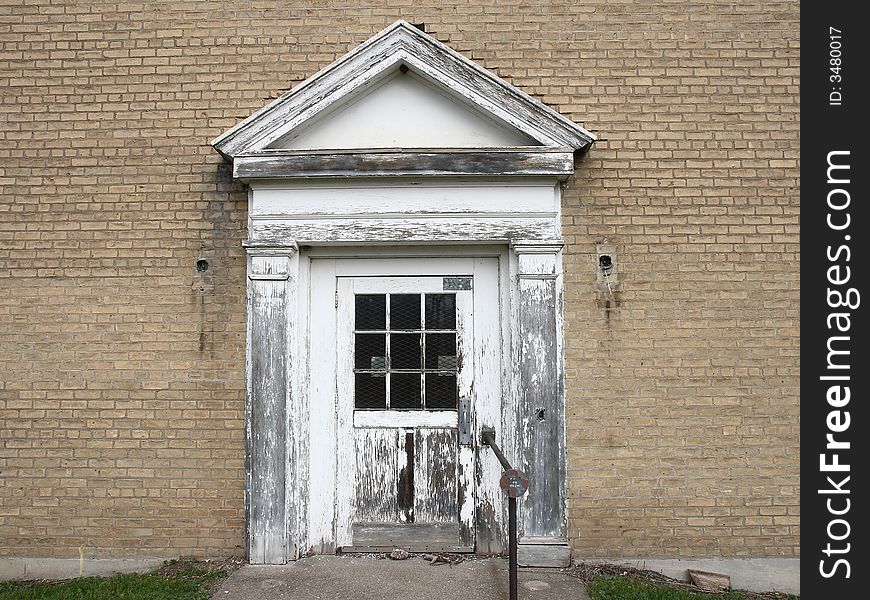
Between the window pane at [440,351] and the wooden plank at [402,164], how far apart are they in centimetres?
112

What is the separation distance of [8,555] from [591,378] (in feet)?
13.7

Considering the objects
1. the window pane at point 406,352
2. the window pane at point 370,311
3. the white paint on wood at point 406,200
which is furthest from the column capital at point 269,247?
the window pane at point 406,352

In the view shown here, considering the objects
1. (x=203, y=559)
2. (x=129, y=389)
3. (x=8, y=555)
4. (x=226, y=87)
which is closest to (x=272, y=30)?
(x=226, y=87)

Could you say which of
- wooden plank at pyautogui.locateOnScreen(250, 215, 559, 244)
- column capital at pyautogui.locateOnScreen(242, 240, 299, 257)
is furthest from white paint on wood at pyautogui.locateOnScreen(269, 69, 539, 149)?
column capital at pyautogui.locateOnScreen(242, 240, 299, 257)

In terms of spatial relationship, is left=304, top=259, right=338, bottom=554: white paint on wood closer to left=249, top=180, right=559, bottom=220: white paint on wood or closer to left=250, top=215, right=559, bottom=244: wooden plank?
left=250, top=215, right=559, bottom=244: wooden plank

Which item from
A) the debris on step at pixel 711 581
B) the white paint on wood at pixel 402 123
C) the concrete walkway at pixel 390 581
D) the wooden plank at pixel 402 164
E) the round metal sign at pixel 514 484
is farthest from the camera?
the white paint on wood at pixel 402 123

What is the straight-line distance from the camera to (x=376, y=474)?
4.58 m

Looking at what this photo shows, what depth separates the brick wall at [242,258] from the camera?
4414 millimetres

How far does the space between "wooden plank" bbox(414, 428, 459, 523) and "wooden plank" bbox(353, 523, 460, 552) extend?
5cm

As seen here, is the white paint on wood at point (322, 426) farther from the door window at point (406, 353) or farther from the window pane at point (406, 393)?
the window pane at point (406, 393)

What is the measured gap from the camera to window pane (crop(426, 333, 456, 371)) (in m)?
4.57

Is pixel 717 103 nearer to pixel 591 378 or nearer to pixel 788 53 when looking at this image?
pixel 788 53

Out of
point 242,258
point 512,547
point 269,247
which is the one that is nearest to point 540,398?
point 512,547
